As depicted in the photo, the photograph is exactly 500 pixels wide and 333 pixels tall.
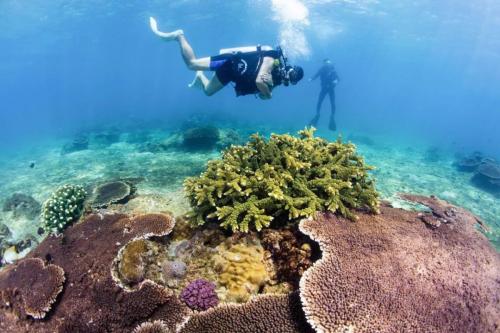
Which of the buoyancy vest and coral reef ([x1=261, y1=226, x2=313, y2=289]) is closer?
coral reef ([x1=261, y1=226, x2=313, y2=289])

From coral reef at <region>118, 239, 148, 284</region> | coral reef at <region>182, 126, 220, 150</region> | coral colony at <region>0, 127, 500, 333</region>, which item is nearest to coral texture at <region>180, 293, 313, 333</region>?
coral colony at <region>0, 127, 500, 333</region>

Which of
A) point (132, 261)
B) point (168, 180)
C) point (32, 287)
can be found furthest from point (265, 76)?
point (32, 287)

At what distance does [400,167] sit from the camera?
2078 cm

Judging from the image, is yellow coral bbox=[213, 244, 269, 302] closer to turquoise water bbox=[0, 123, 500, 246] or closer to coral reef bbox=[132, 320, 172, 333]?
coral reef bbox=[132, 320, 172, 333]

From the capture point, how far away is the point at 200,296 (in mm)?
3973

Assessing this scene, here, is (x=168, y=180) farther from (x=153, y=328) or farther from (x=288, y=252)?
(x=153, y=328)

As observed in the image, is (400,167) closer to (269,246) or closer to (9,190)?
(269,246)

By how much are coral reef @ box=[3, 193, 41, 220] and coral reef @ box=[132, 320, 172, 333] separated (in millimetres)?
9172

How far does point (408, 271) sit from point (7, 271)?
23.1 ft

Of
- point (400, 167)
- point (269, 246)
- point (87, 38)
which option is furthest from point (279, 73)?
point (87, 38)

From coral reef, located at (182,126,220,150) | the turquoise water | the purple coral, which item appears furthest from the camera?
coral reef, located at (182,126,220,150)

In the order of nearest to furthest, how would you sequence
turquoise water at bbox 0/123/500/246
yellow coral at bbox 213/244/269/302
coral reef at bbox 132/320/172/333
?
coral reef at bbox 132/320/172/333 < yellow coral at bbox 213/244/269/302 < turquoise water at bbox 0/123/500/246

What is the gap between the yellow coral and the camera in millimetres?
4086

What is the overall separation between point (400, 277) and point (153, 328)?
3.10m
